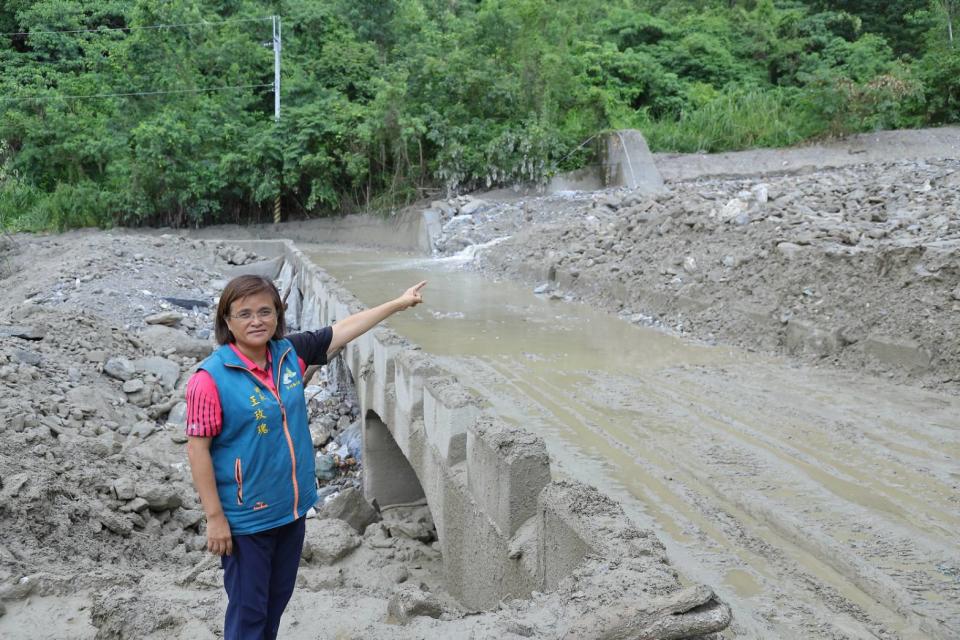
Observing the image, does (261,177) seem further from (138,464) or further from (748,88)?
(138,464)

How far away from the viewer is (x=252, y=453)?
267cm

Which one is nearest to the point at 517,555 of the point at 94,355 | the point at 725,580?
the point at 725,580

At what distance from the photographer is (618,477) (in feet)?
18.1

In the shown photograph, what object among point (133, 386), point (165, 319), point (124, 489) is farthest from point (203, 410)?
point (165, 319)

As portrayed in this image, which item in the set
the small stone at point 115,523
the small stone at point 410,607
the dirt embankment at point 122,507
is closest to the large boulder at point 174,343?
the dirt embankment at point 122,507

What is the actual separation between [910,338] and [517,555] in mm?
5913

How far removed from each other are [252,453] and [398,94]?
24856 millimetres

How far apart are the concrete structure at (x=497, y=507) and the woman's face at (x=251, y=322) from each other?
1.43 meters

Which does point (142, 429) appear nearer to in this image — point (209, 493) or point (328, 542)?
point (328, 542)

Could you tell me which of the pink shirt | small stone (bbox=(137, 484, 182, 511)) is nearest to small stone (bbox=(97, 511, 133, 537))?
small stone (bbox=(137, 484, 182, 511))

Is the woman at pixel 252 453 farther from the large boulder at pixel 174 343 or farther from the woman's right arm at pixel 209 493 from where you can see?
the large boulder at pixel 174 343

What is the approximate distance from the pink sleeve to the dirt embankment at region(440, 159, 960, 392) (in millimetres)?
6985

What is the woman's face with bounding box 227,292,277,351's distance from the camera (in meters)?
2.75

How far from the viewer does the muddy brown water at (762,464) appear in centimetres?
403
